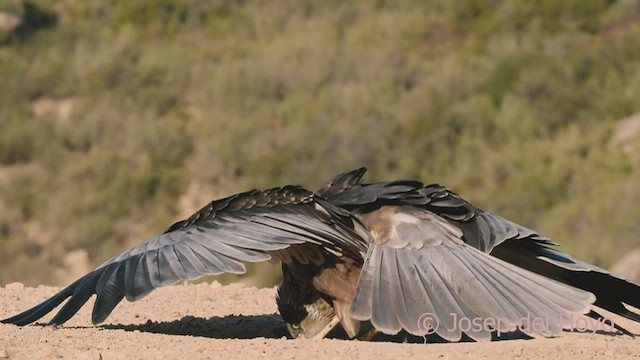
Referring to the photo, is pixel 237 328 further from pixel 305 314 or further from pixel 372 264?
pixel 372 264

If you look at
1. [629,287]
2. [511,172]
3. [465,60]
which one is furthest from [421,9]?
[629,287]

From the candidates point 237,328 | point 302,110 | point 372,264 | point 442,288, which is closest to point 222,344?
point 372,264

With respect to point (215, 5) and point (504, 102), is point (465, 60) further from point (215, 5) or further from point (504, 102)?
point (215, 5)

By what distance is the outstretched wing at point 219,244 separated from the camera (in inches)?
221

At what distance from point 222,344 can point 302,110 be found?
2063cm

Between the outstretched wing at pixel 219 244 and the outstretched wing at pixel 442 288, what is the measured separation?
0.25m

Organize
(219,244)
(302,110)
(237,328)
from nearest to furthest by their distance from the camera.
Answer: (219,244) < (237,328) < (302,110)

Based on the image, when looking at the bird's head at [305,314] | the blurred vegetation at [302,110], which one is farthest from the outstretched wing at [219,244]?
the blurred vegetation at [302,110]

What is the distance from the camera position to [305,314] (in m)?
6.50

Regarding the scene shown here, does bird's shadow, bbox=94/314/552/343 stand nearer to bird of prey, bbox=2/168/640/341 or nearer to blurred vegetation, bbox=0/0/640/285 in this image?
bird of prey, bbox=2/168/640/341

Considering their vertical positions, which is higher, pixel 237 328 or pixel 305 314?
pixel 237 328

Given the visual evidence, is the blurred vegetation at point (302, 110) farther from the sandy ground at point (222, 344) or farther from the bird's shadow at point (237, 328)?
the sandy ground at point (222, 344)

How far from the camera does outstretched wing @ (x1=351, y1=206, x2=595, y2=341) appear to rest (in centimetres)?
554

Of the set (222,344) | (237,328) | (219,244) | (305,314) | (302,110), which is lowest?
(222,344)
